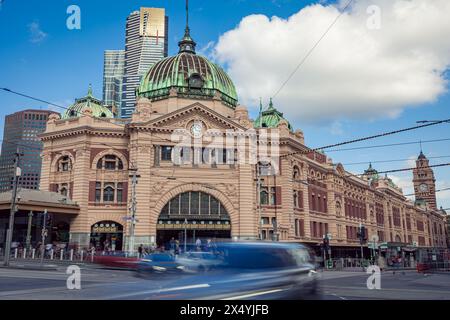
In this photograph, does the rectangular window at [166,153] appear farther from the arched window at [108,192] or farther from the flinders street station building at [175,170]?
the arched window at [108,192]

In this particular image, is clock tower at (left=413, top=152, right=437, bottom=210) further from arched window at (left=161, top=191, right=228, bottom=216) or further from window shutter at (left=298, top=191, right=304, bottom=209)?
arched window at (left=161, top=191, right=228, bottom=216)

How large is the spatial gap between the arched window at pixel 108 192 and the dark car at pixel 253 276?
41821 mm

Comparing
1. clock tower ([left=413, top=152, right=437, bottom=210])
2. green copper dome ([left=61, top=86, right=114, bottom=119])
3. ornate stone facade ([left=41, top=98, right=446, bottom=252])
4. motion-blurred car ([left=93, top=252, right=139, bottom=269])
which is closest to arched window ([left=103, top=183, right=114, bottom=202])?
ornate stone facade ([left=41, top=98, right=446, bottom=252])

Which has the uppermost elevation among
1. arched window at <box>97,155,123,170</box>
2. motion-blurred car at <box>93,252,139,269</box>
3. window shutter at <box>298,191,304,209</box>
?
arched window at <box>97,155,123,170</box>

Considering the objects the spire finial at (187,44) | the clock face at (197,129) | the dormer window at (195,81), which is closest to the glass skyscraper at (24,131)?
the spire finial at (187,44)

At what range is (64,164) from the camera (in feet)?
178

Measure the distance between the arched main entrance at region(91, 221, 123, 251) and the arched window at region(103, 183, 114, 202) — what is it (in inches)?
112

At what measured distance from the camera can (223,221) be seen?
5116 cm

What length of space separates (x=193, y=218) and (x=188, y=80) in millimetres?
18887

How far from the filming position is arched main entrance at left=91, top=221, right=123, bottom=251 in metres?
50.9

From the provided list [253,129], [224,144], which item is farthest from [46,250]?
[253,129]

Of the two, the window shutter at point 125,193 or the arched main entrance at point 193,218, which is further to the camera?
the window shutter at point 125,193

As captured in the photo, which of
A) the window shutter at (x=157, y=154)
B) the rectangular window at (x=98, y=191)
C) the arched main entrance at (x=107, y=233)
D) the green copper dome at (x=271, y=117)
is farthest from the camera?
the green copper dome at (x=271, y=117)

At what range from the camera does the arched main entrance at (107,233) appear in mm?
50875
